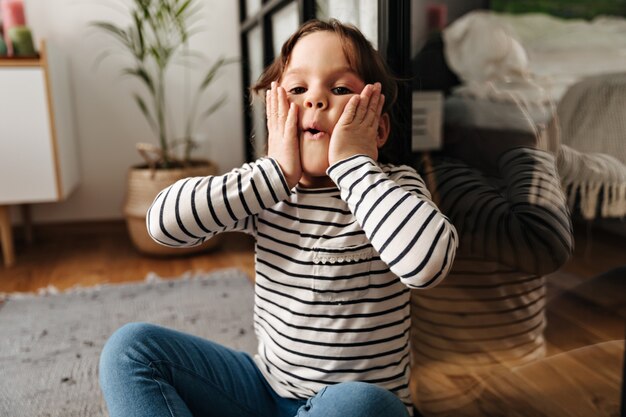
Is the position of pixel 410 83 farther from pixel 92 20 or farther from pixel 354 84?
pixel 92 20

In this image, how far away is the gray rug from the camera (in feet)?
3.26

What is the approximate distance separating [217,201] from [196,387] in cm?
Result: 23

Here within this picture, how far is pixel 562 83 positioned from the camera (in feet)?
1.88

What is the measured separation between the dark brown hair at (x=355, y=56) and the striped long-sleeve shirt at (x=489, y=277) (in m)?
0.17

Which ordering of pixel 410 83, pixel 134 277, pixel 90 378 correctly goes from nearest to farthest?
1. pixel 410 83
2. pixel 90 378
3. pixel 134 277

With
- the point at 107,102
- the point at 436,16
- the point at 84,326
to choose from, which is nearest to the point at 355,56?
the point at 436,16

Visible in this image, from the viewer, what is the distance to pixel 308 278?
669mm

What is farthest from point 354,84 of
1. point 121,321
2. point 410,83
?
point 121,321

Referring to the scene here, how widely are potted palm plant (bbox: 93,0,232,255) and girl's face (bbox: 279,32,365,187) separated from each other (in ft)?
4.42

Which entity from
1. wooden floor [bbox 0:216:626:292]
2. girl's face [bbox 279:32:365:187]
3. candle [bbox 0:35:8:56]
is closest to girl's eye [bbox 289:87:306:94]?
girl's face [bbox 279:32:365:187]

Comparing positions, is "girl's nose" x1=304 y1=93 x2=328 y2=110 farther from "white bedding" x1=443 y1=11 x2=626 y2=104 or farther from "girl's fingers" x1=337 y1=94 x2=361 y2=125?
"white bedding" x1=443 y1=11 x2=626 y2=104

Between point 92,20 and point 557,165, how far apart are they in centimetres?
206

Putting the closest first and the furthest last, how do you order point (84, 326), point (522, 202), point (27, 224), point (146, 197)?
1. point (522, 202)
2. point (84, 326)
3. point (146, 197)
4. point (27, 224)

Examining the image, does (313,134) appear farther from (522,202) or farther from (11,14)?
(11,14)
